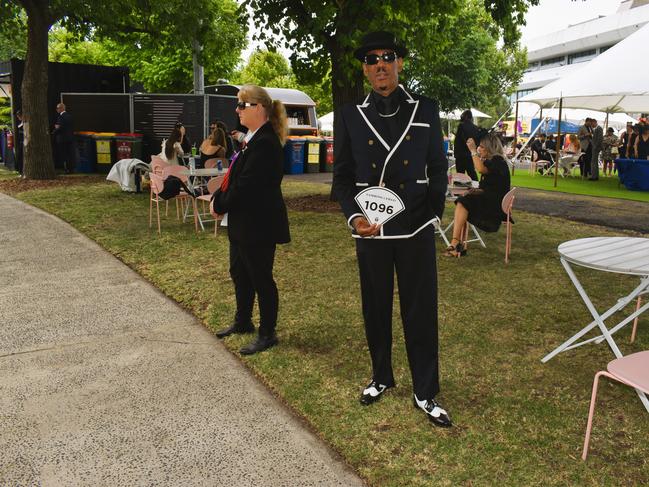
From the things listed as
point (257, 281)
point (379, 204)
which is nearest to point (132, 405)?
point (257, 281)

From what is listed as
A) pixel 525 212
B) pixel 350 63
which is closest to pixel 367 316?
pixel 350 63

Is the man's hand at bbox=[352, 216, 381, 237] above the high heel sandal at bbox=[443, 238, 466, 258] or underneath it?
above

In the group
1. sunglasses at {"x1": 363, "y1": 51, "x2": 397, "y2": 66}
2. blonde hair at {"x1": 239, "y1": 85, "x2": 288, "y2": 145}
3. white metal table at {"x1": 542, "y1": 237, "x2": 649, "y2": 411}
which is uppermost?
sunglasses at {"x1": 363, "y1": 51, "x2": 397, "y2": 66}

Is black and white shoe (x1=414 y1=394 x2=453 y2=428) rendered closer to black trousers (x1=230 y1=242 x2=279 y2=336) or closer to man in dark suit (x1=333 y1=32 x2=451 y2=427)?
man in dark suit (x1=333 y1=32 x2=451 y2=427)

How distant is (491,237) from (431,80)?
35995 mm

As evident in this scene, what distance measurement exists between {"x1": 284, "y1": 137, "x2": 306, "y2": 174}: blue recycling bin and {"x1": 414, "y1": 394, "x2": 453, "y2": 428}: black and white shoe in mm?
16211

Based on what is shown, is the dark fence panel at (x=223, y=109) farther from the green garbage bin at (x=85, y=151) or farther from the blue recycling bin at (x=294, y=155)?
the green garbage bin at (x=85, y=151)

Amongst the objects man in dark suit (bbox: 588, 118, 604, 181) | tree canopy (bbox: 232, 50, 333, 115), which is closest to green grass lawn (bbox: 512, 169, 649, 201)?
man in dark suit (bbox: 588, 118, 604, 181)

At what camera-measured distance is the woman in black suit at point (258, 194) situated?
4.12 metres

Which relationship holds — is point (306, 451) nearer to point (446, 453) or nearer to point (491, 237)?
point (446, 453)

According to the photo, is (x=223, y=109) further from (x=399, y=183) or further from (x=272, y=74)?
(x=272, y=74)

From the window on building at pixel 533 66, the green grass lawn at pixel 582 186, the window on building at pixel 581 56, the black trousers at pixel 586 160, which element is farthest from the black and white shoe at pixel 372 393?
the window on building at pixel 533 66

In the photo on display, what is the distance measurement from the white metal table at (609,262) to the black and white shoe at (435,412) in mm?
1050

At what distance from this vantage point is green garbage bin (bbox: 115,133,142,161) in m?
17.4
